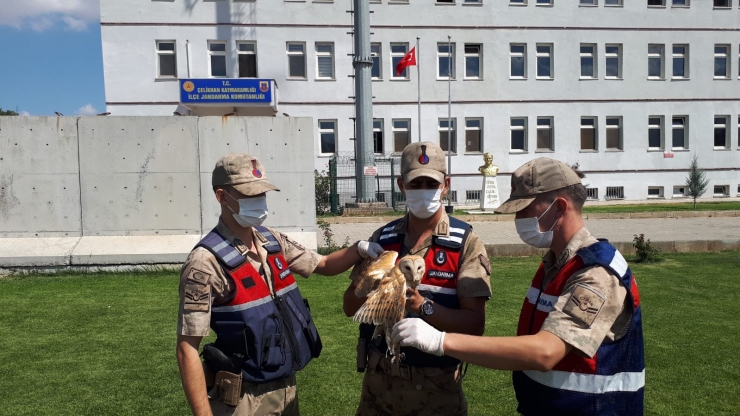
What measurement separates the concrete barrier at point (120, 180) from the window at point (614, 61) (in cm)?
2645

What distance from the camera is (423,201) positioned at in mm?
2898

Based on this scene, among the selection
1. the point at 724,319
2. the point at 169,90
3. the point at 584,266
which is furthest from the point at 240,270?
the point at 169,90

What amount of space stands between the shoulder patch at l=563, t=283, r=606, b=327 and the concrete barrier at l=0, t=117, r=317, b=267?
8124 millimetres

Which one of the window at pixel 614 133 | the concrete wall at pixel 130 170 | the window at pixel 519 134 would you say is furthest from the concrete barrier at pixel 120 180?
the window at pixel 614 133

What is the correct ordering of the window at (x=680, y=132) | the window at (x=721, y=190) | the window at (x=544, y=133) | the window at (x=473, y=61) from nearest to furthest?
the window at (x=473, y=61), the window at (x=544, y=133), the window at (x=721, y=190), the window at (x=680, y=132)

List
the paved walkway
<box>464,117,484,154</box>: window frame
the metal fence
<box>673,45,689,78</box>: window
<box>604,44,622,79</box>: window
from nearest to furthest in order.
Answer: the paved walkway < the metal fence < <box>464,117,484,154</box>: window frame < <box>604,44,622,79</box>: window < <box>673,45,689,78</box>: window

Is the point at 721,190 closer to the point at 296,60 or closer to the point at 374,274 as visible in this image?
the point at 296,60

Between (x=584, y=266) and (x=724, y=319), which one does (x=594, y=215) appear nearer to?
(x=724, y=319)

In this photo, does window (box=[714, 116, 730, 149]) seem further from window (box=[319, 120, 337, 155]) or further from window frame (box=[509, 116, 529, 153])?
window (box=[319, 120, 337, 155])

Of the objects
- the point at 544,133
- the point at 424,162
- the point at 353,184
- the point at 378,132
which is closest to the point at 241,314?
the point at 424,162

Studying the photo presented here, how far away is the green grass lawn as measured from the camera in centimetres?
442

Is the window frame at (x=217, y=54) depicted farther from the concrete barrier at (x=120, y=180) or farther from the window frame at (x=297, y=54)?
the concrete barrier at (x=120, y=180)

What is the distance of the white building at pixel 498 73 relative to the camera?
27.4 metres

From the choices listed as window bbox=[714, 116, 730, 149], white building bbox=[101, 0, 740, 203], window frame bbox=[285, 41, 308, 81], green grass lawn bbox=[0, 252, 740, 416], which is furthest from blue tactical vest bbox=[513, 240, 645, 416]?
window bbox=[714, 116, 730, 149]
